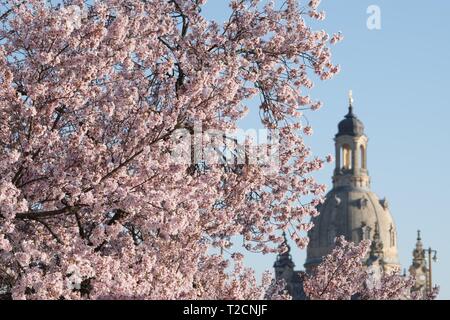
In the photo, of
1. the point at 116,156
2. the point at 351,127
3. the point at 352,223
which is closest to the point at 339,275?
the point at 116,156

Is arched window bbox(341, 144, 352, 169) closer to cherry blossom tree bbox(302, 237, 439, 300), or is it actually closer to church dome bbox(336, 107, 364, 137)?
church dome bbox(336, 107, 364, 137)

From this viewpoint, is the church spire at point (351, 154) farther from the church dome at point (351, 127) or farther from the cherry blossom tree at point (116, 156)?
the cherry blossom tree at point (116, 156)

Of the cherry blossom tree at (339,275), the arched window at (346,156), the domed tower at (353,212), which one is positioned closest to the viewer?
the cherry blossom tree at (339,275)

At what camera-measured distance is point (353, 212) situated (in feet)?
592

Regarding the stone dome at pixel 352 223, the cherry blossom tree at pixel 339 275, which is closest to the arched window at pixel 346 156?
the stone dome at pixel 352 223

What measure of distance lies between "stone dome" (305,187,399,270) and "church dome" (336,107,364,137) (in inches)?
406

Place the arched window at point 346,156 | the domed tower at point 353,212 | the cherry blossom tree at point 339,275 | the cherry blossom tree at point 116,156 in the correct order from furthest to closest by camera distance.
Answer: the arched window at point 346,156 < the domed tower at point 353,212 < the cherry blossom tree at point 339,275 < the cherry blossom tree at point 116,156

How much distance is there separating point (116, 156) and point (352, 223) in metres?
162

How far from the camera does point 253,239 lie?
22781 millimetres

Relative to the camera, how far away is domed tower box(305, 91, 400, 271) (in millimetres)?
178625

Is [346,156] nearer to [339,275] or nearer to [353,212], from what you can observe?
[353,212]

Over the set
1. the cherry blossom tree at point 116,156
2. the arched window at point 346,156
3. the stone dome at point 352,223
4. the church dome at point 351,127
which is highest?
the church dome at point 351,127

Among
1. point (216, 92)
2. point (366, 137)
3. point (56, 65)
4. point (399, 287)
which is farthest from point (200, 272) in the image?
point (366, 137)

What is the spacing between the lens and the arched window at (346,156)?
19088 cm
